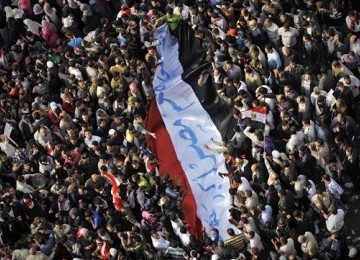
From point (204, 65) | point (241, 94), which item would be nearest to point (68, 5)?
point (204, 65)

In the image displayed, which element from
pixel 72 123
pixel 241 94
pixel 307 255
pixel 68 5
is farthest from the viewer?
pixel 68 5

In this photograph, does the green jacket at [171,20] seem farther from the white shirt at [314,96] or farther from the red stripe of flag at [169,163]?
the white shirt at [314,96]

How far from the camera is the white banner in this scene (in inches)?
909

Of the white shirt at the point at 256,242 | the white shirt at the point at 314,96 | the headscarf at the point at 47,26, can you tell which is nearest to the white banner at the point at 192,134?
the white shirt at the point at 256,242

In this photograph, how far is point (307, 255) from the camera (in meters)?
20.8

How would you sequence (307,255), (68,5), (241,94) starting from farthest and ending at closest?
(68,5)
(241,94)
(307,255)

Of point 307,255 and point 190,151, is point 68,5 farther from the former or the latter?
point 307,255

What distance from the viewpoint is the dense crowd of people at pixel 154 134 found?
855 inches

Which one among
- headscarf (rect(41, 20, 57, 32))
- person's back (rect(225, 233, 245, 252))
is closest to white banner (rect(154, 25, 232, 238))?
person's back (rect(225, 233, 245, 252))

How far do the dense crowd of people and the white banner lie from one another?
323mm

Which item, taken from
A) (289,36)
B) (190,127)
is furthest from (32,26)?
(289,36)

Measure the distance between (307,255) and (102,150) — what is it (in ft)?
18.9

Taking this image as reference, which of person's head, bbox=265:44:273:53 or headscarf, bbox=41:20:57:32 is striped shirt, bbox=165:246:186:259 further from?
headscarf, bbox=41:20:57:32

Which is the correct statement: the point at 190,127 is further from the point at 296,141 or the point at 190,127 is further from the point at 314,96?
the point at 296,141
